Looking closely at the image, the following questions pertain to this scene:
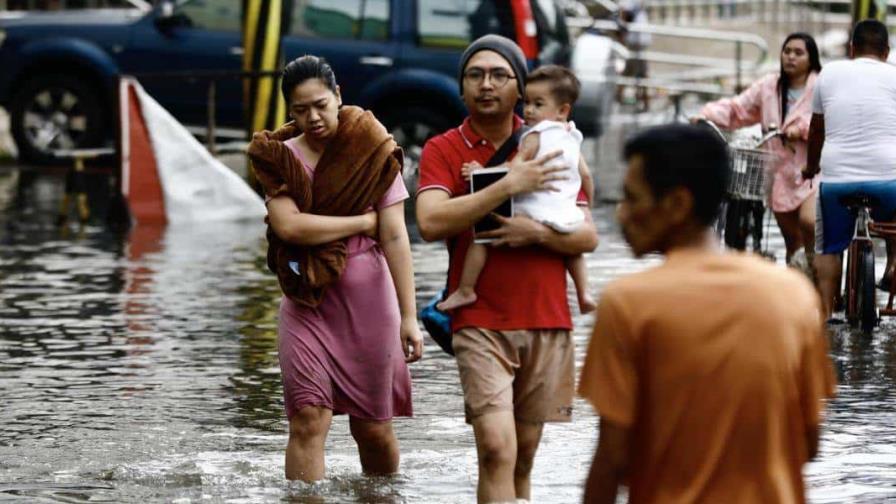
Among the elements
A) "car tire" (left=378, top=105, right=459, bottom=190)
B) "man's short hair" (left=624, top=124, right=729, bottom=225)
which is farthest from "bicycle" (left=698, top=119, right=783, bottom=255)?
"man's short hair" (left=624, top=124, right=729, bottom=225)

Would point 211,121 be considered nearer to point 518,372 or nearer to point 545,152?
point 518,372

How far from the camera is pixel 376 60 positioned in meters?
20.8

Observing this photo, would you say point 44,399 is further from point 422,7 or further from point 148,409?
point 422,7

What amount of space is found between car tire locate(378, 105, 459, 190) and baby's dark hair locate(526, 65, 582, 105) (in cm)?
1405

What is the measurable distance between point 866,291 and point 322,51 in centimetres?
1048

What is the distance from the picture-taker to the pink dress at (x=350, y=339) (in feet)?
22.9

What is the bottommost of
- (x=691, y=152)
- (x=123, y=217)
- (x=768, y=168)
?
(x=123, y=217)

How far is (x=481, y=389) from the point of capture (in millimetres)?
6168

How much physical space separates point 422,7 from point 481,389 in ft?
48.4

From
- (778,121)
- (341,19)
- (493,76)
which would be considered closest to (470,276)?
(493,76)

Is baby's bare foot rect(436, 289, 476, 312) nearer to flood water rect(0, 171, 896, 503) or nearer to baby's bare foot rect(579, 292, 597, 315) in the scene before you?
baby's bare foot rect(579, 292, 597, 315)

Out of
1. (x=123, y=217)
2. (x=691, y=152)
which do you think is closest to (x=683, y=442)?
(x=691, y=152)

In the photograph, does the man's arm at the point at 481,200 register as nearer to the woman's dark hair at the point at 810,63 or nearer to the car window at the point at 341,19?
the woman's dark hair at the point at 810,63

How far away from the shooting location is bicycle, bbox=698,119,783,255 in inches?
494
